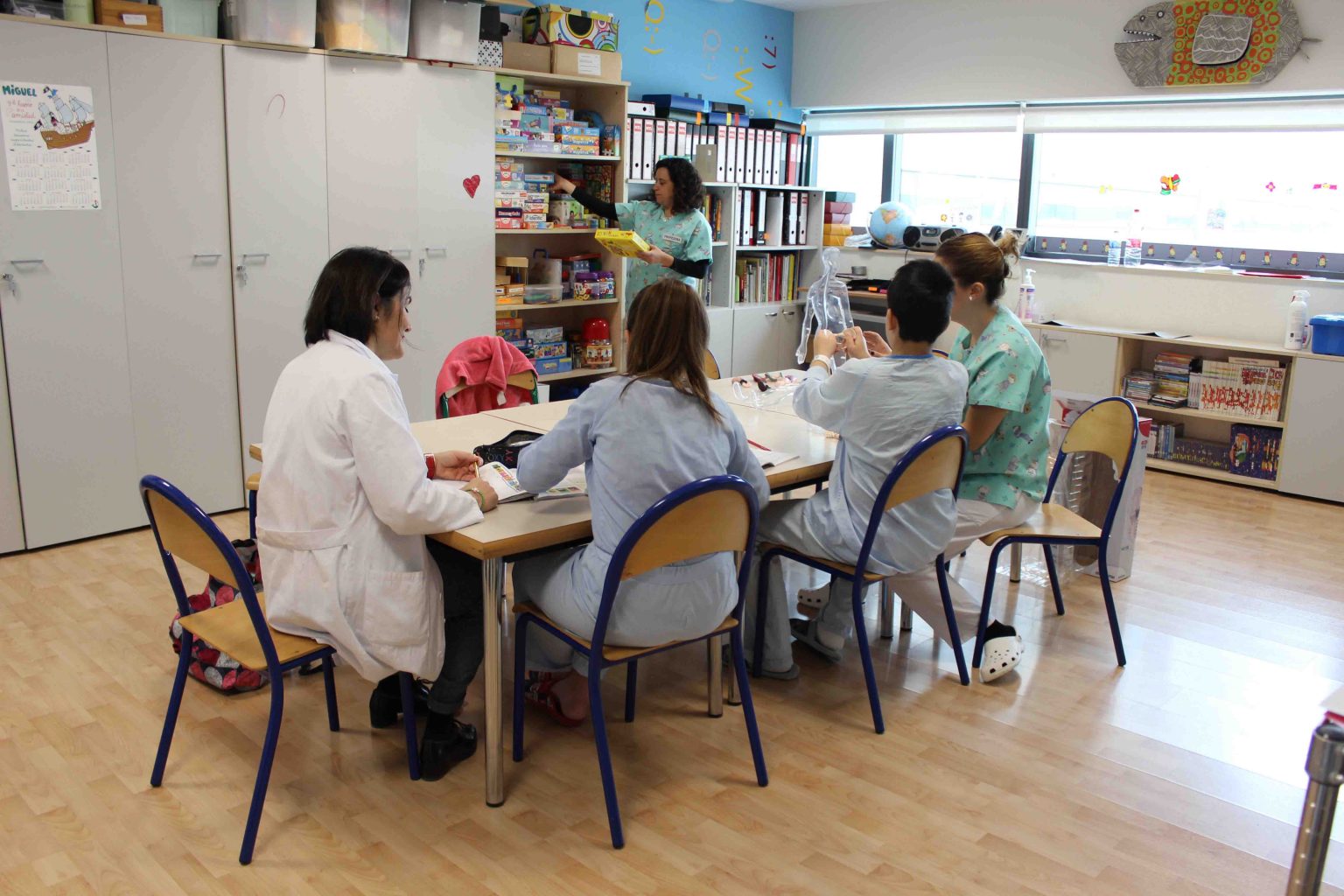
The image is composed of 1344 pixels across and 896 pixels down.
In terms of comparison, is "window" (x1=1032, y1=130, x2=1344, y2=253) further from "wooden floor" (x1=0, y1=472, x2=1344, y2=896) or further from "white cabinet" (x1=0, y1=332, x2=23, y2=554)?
"white cabinet" (x1=0, y1=332, x2=23, y2=554)

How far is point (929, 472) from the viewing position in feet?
8.93

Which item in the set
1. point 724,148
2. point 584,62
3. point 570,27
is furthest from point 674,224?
point 724,148

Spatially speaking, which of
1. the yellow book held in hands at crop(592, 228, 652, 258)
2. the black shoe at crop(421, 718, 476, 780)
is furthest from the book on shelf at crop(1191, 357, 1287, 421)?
the black shoe at crop(421, 718, 476, 780)

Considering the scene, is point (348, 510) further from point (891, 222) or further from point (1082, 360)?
point (891, 222)

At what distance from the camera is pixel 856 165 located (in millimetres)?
7316

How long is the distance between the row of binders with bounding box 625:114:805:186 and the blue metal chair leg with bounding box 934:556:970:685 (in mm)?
3388

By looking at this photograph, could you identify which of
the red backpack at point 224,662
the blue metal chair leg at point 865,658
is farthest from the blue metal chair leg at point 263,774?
the blue metal chair leg at point 865,658

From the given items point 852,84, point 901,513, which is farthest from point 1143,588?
point 852,84

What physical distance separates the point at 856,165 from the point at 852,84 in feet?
1.88

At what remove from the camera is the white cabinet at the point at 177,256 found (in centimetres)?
397

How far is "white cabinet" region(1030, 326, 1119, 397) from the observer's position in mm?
5750

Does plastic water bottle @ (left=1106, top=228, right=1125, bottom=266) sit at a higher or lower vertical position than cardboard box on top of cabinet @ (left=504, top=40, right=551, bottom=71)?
lower

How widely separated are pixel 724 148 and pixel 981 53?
1562 mm

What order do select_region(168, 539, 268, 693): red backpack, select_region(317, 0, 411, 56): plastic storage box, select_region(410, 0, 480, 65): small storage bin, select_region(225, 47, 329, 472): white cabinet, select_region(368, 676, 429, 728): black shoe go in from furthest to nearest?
select_region(410, 0, 480, 65): small storage bin < select_region(317, 0, 411, 56): plastic storage box < select_region(225, 47, 329, 472): white cabinet < select_region(168, 539, 268, 693): red backpack < select_region(368, 676, 429, 728): black shoe
